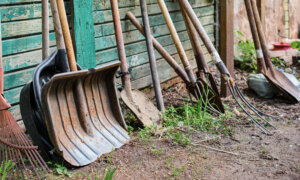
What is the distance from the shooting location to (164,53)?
334cm

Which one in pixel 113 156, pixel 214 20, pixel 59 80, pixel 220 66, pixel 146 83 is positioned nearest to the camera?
pixel 59 80

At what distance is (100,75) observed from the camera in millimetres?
2578

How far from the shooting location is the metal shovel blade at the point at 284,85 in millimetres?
3570

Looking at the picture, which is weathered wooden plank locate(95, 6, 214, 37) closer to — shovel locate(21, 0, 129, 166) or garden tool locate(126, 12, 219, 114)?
garden tool locate(126, 12, 219, 114)

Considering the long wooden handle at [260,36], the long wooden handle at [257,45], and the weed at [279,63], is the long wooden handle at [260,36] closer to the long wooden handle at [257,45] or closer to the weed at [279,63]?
the long wooden handle at [257,45]

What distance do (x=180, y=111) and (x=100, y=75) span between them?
1033mm

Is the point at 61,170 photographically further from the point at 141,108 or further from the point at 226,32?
the point at 226,32

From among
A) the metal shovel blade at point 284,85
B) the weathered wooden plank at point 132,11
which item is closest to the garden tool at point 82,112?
the weathered wooden plank at point 132,11

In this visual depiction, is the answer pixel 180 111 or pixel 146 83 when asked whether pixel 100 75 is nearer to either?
pixel 180 111

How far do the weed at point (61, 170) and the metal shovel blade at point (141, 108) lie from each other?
2.63 feet

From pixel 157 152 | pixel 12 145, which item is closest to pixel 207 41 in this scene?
pixel 157 152

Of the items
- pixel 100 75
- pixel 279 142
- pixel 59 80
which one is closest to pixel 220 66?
pixel 279 142

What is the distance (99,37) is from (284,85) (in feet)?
6.44

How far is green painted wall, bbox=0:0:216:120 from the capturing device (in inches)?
102
